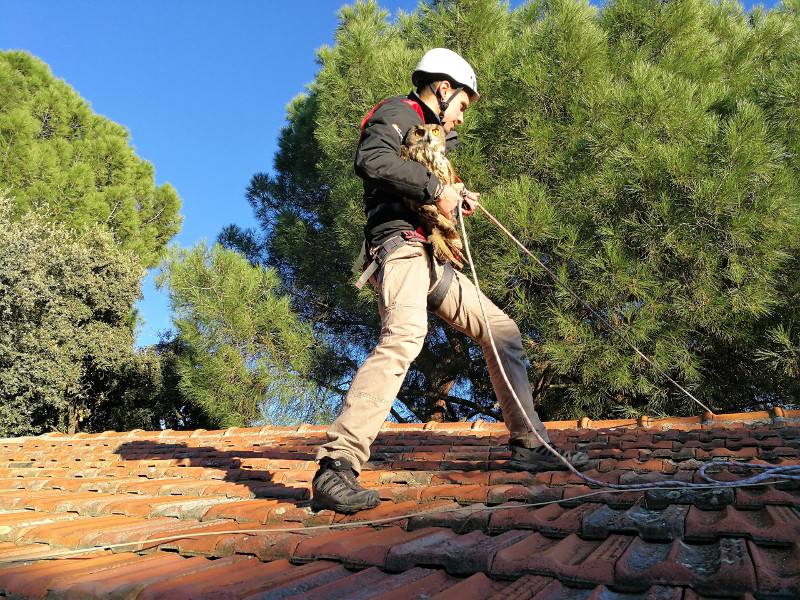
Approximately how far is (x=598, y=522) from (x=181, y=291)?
9.18 meters

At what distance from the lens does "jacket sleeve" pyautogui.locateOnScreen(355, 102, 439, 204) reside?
7.38 feet

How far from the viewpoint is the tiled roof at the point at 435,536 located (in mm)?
1205

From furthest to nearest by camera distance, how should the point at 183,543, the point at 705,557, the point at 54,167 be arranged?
1. the point at 54,167
2. the point at 183,543
3. the point at 705,557

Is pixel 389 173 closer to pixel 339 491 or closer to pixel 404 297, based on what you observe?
pixel 404 297

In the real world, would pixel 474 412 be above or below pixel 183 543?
above

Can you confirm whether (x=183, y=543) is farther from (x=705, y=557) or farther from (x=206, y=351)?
(x=206, y=351)

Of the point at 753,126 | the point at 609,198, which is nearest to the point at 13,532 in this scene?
the point at 609,198

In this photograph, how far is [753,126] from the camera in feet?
22.4

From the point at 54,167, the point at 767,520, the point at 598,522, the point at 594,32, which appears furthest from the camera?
Result: the point at 54,167

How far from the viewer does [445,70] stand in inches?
104

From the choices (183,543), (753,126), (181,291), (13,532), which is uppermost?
(753,126)

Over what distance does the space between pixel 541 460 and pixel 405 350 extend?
814 mm

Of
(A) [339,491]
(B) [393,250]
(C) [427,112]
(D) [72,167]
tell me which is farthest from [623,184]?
(D) [72,167]

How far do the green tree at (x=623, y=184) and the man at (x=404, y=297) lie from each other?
496cm
